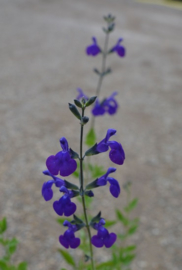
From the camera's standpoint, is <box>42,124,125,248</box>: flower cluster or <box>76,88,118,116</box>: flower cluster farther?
<box>76,88,118,116</box>: flower cluster

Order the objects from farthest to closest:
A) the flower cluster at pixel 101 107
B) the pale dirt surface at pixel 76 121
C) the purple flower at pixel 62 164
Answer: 1. the pale dirt surface at pixel 76 121
2. the flower cluster at pixel 101 107
3. the purple flower at pixel 62 164

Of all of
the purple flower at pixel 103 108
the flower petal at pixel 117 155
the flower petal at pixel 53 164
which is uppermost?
the purple flower at pixel 103 108

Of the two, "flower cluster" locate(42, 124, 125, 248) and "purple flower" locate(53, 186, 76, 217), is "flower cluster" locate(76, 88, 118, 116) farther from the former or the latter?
"purple flower" locate(53, 186, 76, 217)

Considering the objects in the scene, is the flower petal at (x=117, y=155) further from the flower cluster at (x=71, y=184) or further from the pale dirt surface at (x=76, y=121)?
the pale dirt surface at (x=76, y=121)

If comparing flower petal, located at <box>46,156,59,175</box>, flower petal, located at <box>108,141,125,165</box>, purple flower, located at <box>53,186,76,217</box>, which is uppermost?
flower petal, located at <box>108,141,125,165</box>

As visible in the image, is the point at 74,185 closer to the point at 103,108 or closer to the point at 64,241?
the point at 64,241

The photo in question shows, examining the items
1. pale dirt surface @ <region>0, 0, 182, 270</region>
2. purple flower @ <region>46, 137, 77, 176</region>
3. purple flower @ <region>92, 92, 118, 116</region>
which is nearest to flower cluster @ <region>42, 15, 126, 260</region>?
purple flower @ <region>46, 137, 77, 176</region>

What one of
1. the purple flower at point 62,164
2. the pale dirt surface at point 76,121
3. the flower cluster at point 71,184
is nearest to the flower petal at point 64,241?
the flower cluster at point 71,184

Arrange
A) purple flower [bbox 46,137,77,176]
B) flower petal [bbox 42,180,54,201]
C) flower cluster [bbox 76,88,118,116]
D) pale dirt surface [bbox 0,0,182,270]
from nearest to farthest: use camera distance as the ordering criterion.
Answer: purple flower [bbox 46,137,77,176], flower petal [bbox 42,180,54,201], flower cluster [bbox 76,88,118,116], pale dirt surface [bbox 0,0,182,270]

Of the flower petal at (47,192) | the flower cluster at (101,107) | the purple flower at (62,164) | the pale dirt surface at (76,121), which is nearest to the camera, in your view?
the purple flower at (62,164)

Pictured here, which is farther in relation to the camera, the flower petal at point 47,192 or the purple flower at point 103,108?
the purple flower at point 103,108

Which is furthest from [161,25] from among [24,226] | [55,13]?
[24,226]
